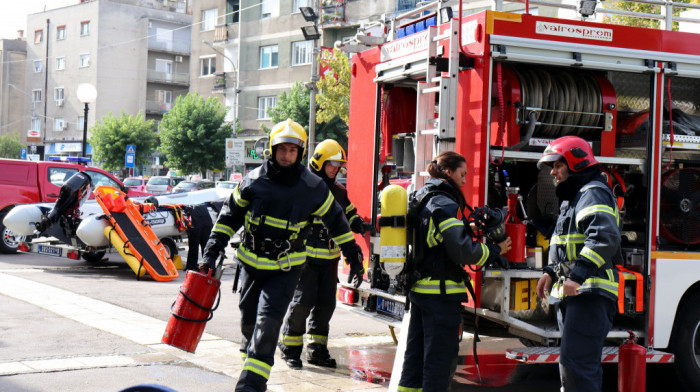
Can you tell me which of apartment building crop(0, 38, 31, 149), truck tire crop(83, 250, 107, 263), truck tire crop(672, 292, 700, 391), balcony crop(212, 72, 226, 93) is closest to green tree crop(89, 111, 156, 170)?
balcony crop(212, 72, 226, 93)

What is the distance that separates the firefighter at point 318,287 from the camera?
6984 millimetres

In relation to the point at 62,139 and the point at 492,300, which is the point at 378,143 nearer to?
the point at 492,300

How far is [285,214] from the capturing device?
5422 mm

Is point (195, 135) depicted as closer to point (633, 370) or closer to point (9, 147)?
point (9, 147)

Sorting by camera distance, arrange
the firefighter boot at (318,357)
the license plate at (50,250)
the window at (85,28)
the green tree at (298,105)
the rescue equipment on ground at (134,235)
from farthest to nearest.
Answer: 1. the window at (85,28)
2. the green tree at (298,105)
3. the license plate at (50,250)
4. the rescue equipment on ground at (134,235)
5. the firefighter boot at (318,357)

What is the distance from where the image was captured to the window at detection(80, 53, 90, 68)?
192 ft

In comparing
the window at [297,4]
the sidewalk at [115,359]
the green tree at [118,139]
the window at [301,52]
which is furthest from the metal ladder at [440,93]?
the green tree at [118,139]

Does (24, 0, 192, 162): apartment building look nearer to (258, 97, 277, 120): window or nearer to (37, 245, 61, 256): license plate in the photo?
(258, 97, 277, 120): window

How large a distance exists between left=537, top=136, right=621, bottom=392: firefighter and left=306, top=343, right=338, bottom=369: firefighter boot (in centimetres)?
256

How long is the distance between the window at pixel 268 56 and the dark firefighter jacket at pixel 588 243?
38.3m

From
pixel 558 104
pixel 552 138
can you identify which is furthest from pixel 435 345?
pixel 558 104

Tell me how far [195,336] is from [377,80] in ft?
10.2

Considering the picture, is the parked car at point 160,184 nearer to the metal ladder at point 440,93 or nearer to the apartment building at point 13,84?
the metal ladder at point 440,93

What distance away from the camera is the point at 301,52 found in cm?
4091
